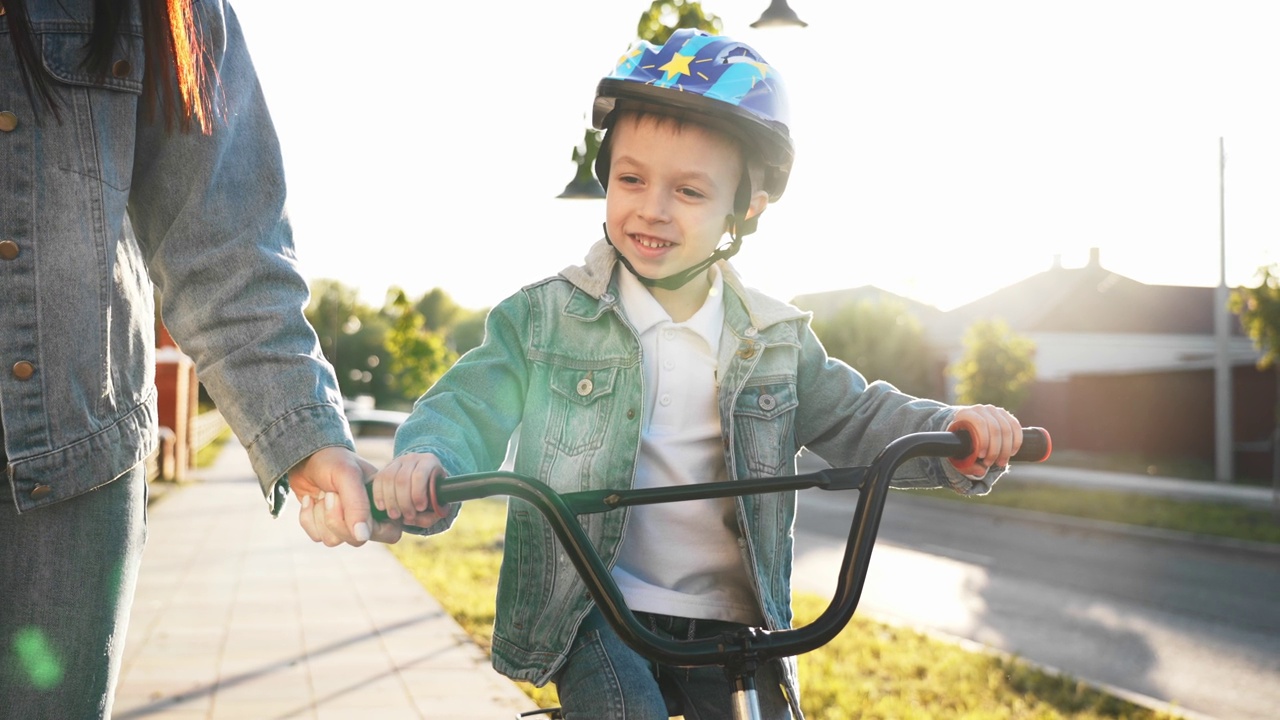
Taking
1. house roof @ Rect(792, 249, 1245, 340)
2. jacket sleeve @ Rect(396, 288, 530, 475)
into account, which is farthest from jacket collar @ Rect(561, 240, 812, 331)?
house roof @ Rect(792, 249, 1245, 340)

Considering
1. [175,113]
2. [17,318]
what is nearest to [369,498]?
[17,318]

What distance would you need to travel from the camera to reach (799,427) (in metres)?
2.71

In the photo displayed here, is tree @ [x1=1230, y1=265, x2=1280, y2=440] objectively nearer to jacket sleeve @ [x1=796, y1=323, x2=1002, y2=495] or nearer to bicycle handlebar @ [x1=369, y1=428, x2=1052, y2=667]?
jacket sleeve @ [x1=796, y1=323, x2=1002, y2=495]

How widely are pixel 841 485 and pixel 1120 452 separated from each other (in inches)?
1310

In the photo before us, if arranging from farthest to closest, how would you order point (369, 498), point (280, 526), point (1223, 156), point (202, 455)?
point (202, 455), point (1223, 156), point (280, 526), point (369, 498)

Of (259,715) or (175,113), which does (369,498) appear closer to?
(175,113)

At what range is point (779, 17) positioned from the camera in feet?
26.2

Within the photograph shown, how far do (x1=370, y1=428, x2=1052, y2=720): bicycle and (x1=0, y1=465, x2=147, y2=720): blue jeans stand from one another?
0.41m

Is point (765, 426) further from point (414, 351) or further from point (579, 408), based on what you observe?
point (414, 351)

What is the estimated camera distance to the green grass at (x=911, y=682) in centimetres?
569

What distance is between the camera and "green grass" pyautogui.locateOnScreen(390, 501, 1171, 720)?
5.69 m

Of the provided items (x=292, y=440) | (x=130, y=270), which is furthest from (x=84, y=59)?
(x=292, y=440)

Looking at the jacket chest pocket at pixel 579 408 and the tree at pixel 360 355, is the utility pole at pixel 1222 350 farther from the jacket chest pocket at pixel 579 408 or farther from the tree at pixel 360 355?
the tree at pixel 360 355

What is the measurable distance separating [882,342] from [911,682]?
32949 mm
